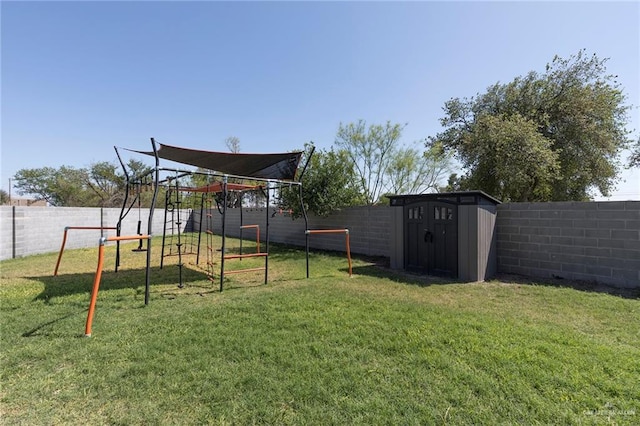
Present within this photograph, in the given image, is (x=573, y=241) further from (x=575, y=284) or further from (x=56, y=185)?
(x=56, y=185)

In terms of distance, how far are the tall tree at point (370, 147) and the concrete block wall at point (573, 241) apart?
7932mm

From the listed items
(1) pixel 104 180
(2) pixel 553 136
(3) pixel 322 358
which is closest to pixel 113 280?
(3) pixel 322 358

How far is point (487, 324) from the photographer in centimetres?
291

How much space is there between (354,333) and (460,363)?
933mm

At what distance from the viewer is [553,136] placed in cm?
1016

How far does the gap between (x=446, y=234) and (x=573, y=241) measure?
6.78 ft

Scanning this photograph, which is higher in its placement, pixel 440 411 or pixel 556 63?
pixel 556 63

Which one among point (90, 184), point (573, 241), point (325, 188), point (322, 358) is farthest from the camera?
point (90, 184)

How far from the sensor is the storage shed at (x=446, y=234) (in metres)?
4.88

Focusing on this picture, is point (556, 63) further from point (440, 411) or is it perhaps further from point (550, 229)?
point (440, 411)

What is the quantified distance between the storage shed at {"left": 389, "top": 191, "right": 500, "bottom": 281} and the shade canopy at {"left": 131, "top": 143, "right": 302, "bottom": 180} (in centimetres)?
237

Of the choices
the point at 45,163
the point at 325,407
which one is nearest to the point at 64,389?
the point at 325,407

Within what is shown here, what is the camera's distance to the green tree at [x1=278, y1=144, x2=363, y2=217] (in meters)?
8.26

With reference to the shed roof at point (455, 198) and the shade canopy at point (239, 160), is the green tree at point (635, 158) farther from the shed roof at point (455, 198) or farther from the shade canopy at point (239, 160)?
the shade canopy at point (239, 160)
